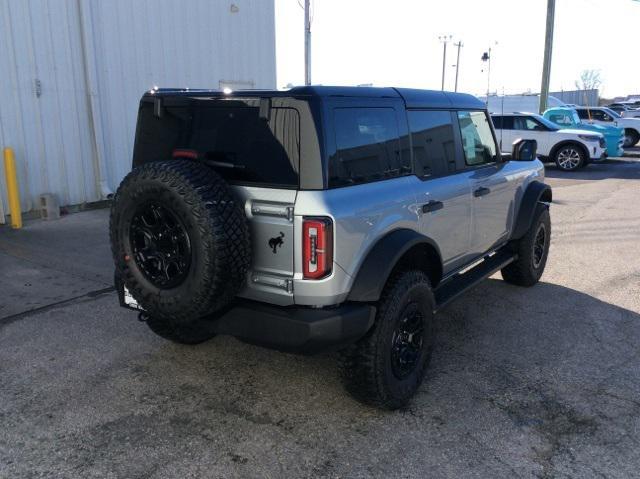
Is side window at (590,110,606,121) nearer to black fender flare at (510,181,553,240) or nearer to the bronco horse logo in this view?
black fender flare at (510,181,553,240)

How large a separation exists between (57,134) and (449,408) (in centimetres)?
779

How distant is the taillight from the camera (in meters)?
2.85

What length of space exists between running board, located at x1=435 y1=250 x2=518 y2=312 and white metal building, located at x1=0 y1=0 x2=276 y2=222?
22.4 feet

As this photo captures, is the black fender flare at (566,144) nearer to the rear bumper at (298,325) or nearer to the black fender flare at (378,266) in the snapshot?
the black fender flare at (378,266)

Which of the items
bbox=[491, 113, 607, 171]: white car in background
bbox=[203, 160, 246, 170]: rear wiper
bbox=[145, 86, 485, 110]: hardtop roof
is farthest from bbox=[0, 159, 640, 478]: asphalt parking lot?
bbox=[491, 113, 607, 171]: white car in background

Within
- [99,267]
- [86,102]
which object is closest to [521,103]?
[86,102]

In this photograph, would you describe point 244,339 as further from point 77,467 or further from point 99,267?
point 99,267

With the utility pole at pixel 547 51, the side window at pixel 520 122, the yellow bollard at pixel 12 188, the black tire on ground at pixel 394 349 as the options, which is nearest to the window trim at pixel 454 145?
the black tire on ground at pixel 394 349

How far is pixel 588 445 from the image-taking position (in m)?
3.04

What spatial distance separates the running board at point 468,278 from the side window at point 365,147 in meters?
0.98

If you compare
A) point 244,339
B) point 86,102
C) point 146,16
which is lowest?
point 244,339

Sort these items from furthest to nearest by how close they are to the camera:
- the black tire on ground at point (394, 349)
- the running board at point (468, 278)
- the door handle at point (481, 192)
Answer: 1. the door handle at point (481, 192)
2. the running board at point (468, 278)
3. the black tire on ground at point (394, 349)

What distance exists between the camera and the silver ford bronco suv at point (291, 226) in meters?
2.88

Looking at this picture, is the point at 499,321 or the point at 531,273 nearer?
the point at 499,321
